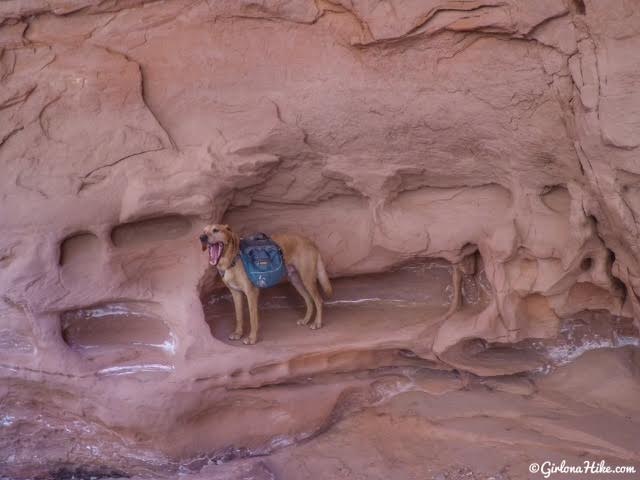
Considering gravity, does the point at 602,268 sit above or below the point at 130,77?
below

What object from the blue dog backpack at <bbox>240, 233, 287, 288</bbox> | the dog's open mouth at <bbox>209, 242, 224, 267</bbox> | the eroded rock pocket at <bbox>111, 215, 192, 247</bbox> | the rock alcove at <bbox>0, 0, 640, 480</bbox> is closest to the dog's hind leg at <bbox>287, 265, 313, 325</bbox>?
the rock alcove at <bbox>0, 0, 640, 480</bbox>

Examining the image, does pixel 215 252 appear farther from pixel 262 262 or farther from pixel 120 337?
pixel 120 337

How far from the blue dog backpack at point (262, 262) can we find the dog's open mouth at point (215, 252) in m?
0.18

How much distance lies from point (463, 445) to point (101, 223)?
2507 mm

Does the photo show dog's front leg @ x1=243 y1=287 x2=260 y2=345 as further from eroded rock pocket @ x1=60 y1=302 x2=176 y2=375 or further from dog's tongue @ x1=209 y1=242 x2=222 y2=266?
eroded rock pocket @ x1=60 y1=302 x2=176 y2=375

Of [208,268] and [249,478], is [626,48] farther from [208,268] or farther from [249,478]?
[249,478]


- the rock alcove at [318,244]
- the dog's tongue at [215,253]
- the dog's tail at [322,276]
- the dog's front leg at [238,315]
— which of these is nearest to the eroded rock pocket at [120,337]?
the rock alcove at [318,244]

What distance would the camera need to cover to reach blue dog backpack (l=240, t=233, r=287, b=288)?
12.5ft

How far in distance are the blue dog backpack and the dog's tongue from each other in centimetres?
19

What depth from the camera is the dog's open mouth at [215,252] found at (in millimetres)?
3680

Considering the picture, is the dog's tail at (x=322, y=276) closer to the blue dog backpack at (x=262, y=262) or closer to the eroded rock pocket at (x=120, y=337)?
the blue dog backpack at (x=262, y=262)

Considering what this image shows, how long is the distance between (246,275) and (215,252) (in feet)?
0.95

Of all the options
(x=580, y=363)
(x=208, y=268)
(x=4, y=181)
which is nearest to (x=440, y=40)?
(x=208, y=268)

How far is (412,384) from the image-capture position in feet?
14.0
